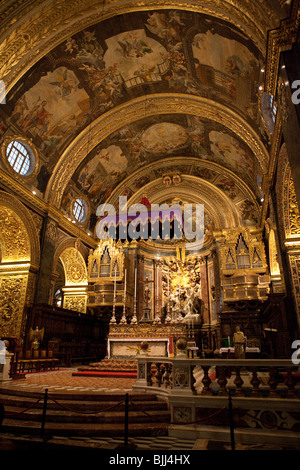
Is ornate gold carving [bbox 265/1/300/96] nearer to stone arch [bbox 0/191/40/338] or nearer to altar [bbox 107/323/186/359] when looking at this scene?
altar [bbox 107/323/186/359]

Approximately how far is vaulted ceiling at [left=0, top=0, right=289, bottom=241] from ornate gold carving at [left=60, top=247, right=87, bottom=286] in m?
3.32

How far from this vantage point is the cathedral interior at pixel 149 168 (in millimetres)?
9859

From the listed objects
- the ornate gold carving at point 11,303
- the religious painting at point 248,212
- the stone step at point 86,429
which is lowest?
the stone step at point 86,429

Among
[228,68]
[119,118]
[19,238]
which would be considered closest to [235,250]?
[228,68]

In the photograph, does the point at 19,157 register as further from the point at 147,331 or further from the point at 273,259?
the point at 273,259

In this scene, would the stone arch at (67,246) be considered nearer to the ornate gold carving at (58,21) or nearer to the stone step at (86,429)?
the ornate gold carving at (58,21)

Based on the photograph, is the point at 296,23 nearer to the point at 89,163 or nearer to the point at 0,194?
the point at 0,194

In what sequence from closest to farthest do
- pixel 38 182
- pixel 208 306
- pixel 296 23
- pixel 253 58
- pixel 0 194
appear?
1. pixel 296 23
2. pixel 253 58
3. pixel 0 194
4. pixel 38 182
5. pixel 208 306

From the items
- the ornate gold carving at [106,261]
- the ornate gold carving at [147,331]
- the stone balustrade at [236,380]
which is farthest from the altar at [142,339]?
the ornate gold carving at [106,261]

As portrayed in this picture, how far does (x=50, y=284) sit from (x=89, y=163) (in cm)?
719

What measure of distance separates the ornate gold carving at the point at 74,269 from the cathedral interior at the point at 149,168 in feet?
0.42

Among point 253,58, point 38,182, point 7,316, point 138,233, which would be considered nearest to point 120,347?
point 7,316

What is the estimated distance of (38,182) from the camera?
14664 millimetres

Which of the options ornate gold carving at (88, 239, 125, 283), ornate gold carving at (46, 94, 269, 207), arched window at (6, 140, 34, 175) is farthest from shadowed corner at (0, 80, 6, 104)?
ornate gold carving at (88, 239, 125, 283)
